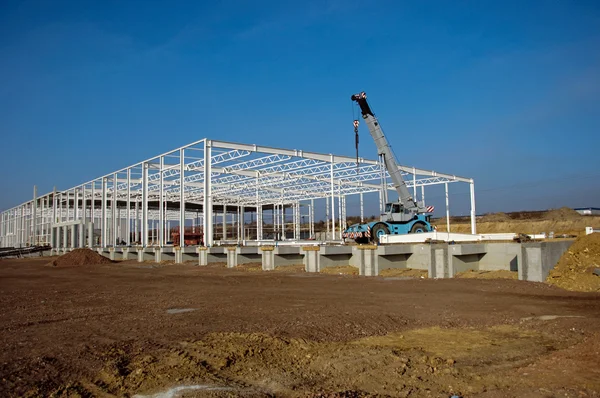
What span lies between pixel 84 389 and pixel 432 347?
14.7 ft

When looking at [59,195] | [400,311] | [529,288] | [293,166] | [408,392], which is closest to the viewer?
[408,392]

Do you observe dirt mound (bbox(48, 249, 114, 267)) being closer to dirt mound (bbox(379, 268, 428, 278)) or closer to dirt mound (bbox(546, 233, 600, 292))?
dirt mound (bbox(379, 268, 428, 278))

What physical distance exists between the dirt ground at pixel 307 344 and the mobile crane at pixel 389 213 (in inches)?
410

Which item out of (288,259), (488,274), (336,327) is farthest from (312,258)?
(336,327)

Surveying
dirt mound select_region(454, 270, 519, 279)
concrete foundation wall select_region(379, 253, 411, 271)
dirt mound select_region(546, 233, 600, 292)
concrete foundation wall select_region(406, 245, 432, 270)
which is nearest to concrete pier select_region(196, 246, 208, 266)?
concrete foundation wall select_region(379, 253, 411, 271)

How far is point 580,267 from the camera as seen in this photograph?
13430mm

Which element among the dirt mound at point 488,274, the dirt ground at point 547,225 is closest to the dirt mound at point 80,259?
the dirt mound at point 488,274

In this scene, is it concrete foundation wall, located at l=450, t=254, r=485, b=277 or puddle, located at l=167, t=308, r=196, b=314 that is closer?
puddle, located at l=167, t=308, r=196, b=314

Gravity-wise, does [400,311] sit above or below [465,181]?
below

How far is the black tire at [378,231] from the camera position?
22609 millimetres

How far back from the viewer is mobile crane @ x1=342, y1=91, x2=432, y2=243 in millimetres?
22875

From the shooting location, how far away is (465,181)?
36.1 metres

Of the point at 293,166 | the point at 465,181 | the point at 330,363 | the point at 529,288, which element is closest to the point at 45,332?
the point at 330,363

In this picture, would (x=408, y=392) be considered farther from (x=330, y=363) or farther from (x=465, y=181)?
(x=465, y=181)
